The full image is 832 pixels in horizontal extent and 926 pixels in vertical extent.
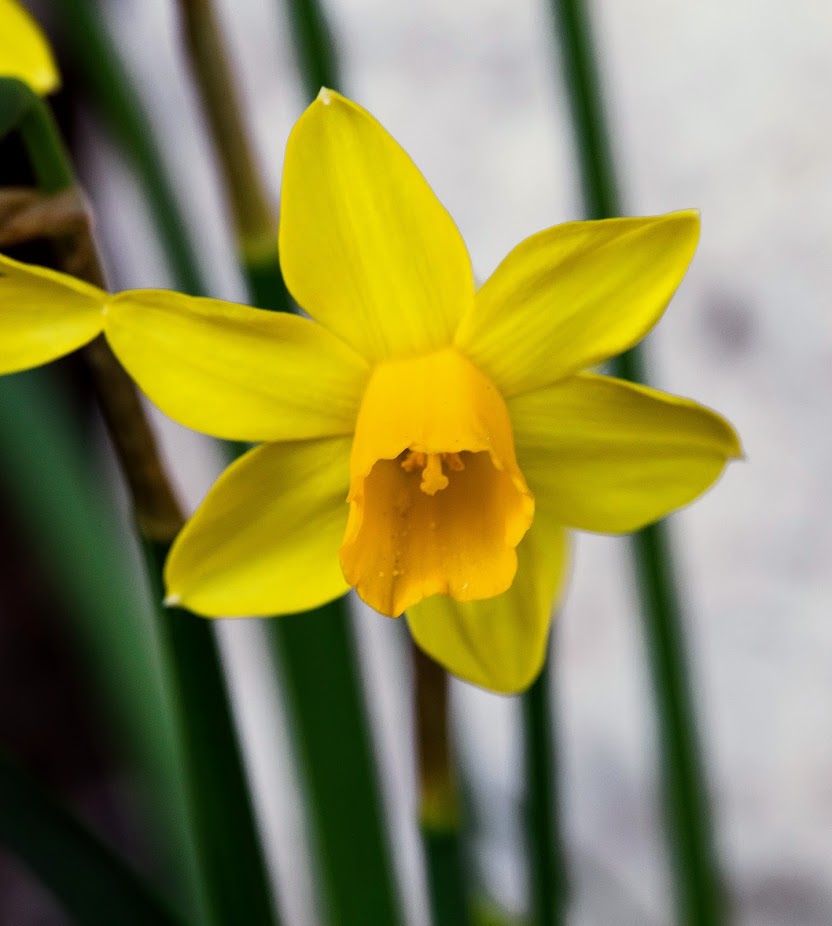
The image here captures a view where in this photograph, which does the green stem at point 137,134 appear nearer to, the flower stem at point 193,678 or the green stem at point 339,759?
the green stem at point 339,759

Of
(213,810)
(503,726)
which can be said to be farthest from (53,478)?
(503,726)

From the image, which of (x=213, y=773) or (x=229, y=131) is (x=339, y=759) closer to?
(x=213, y=773)

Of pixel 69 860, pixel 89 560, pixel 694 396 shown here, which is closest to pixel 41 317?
pixel 69 860

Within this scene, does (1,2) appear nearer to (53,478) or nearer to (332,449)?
(332,449)

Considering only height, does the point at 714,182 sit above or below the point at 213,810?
above

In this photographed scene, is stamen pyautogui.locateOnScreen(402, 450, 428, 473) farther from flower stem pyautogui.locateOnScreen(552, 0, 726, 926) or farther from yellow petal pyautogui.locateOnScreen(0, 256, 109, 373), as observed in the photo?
flower stem pyautogui.locateOnScreen(552, 0, 726, 926)

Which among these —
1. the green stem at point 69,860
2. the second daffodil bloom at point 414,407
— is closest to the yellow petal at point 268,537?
the second daffodil bloom at point 414,407
